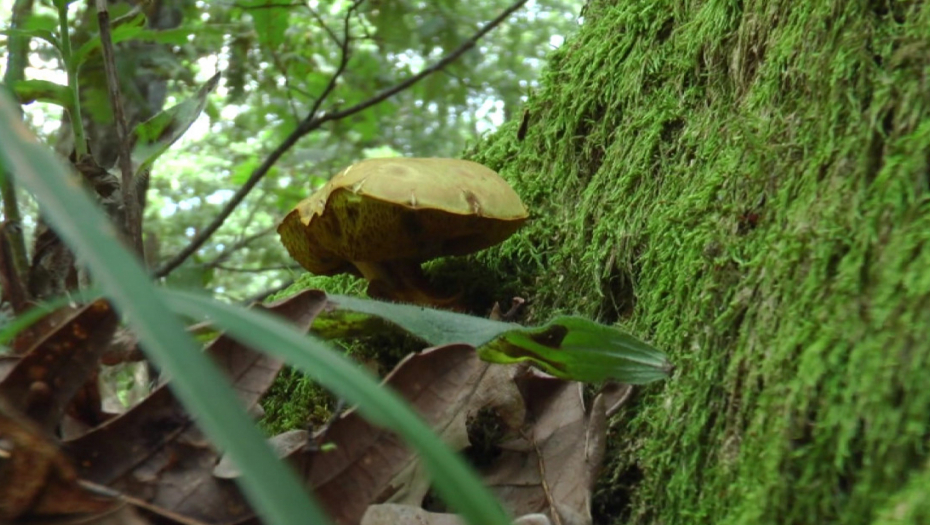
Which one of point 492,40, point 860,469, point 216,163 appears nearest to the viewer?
point 860,469

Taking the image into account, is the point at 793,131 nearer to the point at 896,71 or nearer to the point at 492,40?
the point at 896,71

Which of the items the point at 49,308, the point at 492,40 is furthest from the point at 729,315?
the point at 492,40

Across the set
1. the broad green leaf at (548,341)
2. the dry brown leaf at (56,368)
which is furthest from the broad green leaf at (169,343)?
the broad green leaf at (548,341)

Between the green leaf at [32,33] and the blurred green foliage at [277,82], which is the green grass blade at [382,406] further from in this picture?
the blurred green foliage at [277,82]

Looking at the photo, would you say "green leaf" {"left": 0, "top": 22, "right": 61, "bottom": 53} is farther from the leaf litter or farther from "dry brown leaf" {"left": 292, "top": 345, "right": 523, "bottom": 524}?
"dry brown leaf" {"left": 292, "top": 345, "right": 523, "bottom": 524}

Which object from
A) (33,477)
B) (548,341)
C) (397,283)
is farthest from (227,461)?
(397,283)

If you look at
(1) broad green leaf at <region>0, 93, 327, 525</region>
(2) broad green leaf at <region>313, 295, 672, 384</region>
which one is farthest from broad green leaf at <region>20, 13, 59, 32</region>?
(1) broad green leaf at <region>0, 93, 327, 525</region>

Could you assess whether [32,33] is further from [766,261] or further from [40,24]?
[766,261]
